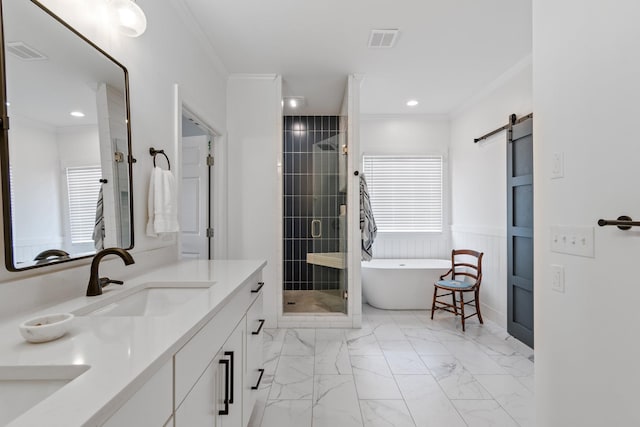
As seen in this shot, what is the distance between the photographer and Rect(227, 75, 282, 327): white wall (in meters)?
3.17

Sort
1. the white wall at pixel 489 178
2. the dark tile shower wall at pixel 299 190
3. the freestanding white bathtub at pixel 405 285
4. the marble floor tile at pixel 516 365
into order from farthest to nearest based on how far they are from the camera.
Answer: the dark tile shower wall at pixel 299 190 < the freestanding white bathtub at pixel 405 285 < the white wall at pixel 489 178 < the marble floor tile at pixel 516 365

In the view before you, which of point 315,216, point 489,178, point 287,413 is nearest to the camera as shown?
point 287,413

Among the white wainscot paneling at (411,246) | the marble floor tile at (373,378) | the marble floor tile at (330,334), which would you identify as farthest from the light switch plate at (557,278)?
the white wainscot paneling at (411,246)

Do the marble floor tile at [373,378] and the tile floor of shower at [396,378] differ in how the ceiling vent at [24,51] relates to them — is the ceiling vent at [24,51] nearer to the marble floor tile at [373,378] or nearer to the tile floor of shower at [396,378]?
the tile floor of shower at [396,378]

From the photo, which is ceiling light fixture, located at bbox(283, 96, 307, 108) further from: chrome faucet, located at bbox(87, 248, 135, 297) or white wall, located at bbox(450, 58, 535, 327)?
chrome faucet, located at bbox(87, 248, 135, 297)

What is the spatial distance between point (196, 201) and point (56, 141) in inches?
74.4

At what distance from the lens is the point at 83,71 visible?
126 cm

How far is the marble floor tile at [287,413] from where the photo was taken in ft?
5.68

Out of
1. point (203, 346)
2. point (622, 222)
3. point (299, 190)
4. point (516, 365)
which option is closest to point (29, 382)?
point (203, 346)

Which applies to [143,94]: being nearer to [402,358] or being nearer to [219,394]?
[219,394]

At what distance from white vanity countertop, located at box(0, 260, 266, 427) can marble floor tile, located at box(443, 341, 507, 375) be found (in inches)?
85.2

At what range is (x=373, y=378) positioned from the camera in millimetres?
2219

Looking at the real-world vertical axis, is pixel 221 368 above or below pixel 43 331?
below

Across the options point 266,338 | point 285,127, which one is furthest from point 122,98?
point 285,127
